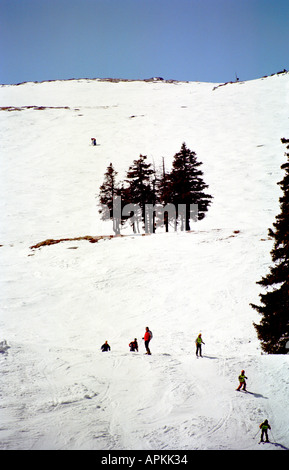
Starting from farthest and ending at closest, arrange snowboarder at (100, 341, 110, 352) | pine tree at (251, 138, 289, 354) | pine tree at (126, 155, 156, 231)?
1. pine tree at (126, 155, 156, 231)
2. snowboarder at (100, 341, 110, 352)
3. pine tree at (251, 138, 289, 354)

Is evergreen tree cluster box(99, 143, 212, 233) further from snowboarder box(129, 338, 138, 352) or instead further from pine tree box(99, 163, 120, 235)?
snowboarder box(129, 338, 138, 352)

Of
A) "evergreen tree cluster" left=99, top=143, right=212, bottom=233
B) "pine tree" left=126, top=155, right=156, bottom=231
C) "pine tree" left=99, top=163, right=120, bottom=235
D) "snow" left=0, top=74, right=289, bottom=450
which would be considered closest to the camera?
"snow" left=0, top=74, right=289, bottom=450

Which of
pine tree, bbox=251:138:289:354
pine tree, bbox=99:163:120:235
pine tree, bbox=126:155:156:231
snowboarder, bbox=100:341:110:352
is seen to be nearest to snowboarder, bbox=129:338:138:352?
snowboarder, bbox=100:341:110:352

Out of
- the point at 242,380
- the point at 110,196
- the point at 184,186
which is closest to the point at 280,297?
the point at 242,380

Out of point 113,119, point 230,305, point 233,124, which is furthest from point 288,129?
point 230,305

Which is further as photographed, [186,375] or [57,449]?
[186,375]

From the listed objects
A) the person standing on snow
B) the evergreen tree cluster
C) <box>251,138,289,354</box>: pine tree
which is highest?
the evergreen tree cluster

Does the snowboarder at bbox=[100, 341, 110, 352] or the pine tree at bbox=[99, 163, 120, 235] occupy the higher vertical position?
the pine tree at bbox=[99, 163, 120, 235]

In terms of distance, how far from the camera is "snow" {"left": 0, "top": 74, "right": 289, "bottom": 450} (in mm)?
9766

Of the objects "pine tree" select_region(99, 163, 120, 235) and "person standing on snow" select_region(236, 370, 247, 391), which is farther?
Answer: "pine tree" select_region(99, 163, 120, 235)

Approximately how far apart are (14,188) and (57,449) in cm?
5405

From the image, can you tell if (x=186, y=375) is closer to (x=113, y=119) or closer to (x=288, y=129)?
(x=288, y=129)

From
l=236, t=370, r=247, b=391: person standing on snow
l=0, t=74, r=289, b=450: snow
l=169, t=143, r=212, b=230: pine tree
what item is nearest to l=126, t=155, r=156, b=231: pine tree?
l=169, t=143, r=212, b=230: pine tree

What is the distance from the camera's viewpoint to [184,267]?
25.3 meters
